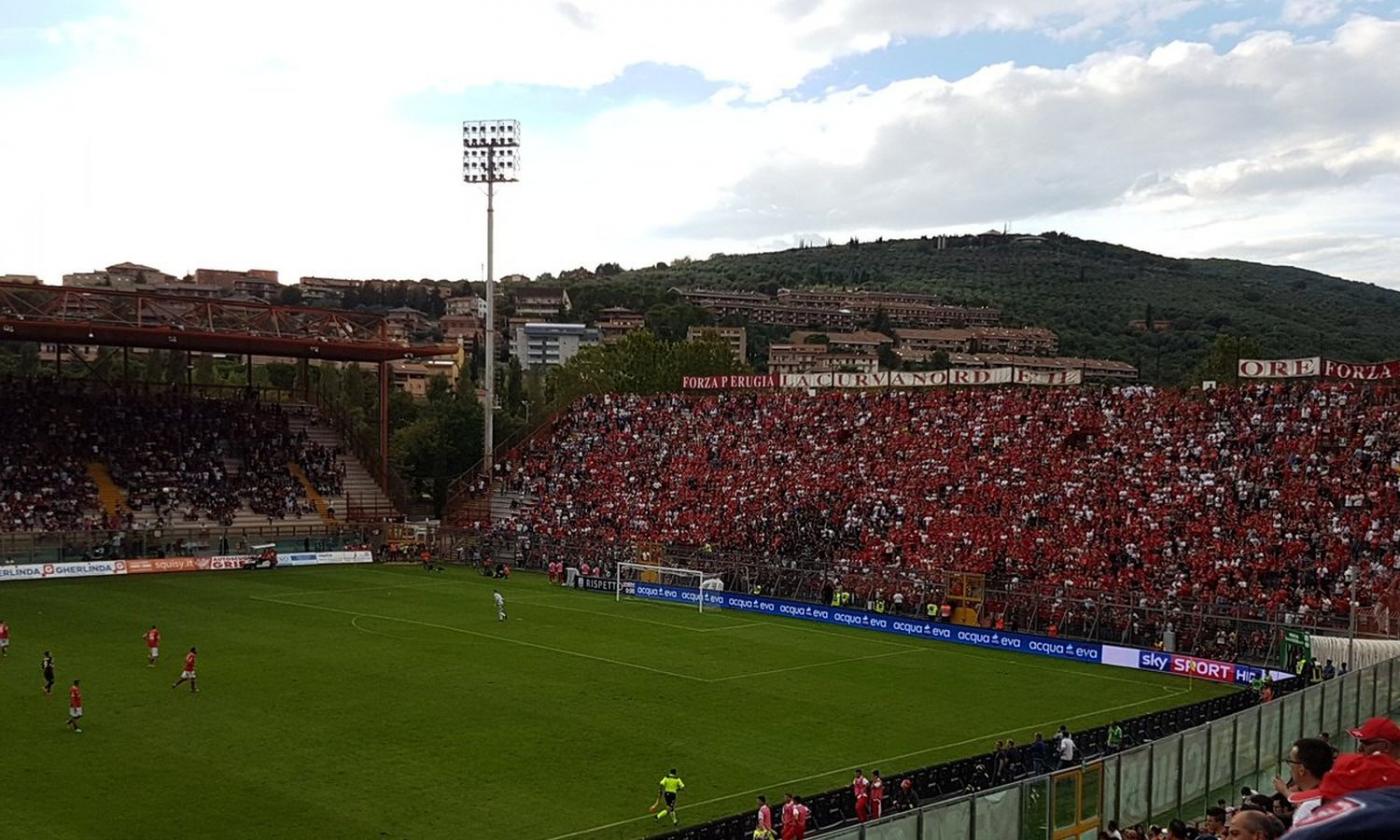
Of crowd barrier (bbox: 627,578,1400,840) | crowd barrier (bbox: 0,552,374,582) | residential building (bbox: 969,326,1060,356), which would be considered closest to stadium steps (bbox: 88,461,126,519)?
crowd barrier (bbox: 0,552,374,582)

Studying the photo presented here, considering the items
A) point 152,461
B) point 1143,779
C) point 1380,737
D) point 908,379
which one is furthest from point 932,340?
point 1380,737

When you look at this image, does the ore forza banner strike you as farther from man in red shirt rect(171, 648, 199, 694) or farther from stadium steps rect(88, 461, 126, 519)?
stadium steps rect(88, 461, 126, 519)

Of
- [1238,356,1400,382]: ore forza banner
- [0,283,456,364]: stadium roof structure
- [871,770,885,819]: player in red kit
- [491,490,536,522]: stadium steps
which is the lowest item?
[491,490,536,522]: stadium steps

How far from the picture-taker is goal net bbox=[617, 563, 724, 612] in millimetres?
53688

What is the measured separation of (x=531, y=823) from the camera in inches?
887

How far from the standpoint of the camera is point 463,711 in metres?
32.0

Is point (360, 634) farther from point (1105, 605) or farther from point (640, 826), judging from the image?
point (1105, 605)

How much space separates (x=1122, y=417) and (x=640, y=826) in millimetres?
38744

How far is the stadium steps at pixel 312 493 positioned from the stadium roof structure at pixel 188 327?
24.7 feet

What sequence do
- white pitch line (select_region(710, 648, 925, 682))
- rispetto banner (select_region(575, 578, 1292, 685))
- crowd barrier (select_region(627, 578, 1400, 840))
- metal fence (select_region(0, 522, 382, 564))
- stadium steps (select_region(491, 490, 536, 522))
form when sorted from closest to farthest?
1. crowd barrier (select_region(627, 578, 1400, 840))
2. white pitch line (select_region(710, 648, 925, 682))
3. rispetto banner (select_region(575, 578, 1292, 685))
4. metal fence (select_region(0, 522, 382, 564))
5. stadium steps (select_region(491, 490, 536, 522))

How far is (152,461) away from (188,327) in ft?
26.6

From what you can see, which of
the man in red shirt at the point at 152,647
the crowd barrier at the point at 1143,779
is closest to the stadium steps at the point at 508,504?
the man in red shirt at the point at 152,647

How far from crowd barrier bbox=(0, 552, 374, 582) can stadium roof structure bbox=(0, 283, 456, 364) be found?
39.1 feet

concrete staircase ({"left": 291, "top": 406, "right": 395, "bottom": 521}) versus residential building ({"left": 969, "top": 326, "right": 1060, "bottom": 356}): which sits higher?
residential building ({"left": 969, "top": 326, "right": 1060, "bottom": 356})
